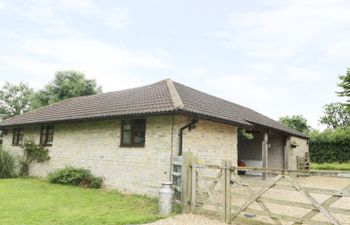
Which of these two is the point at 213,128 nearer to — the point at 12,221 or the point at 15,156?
the point at 12,221

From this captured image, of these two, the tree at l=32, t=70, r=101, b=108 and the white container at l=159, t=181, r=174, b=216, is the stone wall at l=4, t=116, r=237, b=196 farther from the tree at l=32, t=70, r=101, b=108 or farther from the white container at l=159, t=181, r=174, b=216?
the tree at l=32, t=70, r=101, b=108

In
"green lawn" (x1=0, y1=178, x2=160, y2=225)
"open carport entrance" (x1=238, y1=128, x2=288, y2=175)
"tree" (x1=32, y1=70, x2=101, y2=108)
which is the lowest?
"green lawn" (x1=0, y1=178, x2=160, y2=225)

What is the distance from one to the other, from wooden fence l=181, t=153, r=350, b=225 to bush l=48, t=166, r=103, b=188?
5291 mm

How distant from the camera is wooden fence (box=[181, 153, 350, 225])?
17.2ft

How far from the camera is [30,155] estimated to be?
617 inches

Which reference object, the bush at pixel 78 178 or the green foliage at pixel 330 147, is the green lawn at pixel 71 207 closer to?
the bush at pixel 78 178

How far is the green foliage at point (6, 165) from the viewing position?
15141 millimetres

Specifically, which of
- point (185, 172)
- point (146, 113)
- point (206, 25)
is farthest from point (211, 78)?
point (185, 172)

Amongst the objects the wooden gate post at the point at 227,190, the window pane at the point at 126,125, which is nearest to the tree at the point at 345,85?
the window pane at the point at 126,125

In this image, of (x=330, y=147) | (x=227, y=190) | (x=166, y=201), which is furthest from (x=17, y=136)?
(x=330, y=147)

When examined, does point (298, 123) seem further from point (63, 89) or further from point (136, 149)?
point (136, 149)

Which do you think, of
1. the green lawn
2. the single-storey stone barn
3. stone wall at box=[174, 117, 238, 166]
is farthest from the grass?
the green lawn

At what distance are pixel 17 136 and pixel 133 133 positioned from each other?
10.7 metres

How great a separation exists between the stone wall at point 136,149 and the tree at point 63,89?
747 inches
